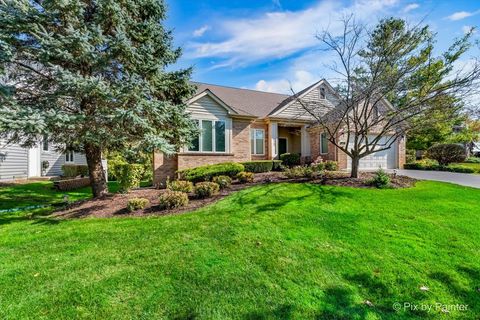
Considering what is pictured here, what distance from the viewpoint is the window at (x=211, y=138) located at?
13.3 m

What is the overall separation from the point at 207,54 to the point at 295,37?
5.15 meters

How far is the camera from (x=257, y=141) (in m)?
18.0

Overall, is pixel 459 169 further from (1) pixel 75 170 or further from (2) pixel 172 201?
(1) pixel 75 170

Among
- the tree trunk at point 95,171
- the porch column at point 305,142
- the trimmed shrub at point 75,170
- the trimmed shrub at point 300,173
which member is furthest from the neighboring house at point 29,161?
the porch column at point 305,142

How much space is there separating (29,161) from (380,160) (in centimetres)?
2468

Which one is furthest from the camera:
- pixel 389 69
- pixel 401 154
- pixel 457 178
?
pixel 401 154

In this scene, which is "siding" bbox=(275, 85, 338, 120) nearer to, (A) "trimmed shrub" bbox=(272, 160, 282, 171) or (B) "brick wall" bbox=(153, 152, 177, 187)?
(A) "trimmed shrub" bbox=(272, 160, 282, 171)

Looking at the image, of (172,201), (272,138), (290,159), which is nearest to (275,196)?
(172,201)

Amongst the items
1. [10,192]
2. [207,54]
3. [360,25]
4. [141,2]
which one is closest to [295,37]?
[360,25]

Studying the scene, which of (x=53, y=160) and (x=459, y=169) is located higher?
(x=53, y=160)

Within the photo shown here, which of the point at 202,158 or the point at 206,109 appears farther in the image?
the point at 206,109

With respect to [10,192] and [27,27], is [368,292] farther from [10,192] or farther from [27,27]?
[10,192]

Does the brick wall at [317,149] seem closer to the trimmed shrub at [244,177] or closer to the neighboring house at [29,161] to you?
the trimmed shrub at [244,177]

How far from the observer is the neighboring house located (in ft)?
50.1
